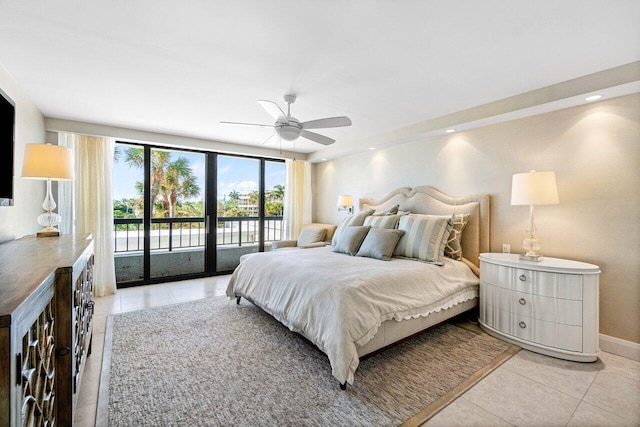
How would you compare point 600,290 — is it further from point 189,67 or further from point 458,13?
point 189,67

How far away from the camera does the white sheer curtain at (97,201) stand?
157 inches

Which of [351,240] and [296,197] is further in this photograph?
[296,197]

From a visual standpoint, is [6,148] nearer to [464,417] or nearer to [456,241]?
[464,417]

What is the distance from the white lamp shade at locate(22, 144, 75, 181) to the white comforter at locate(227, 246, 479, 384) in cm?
195

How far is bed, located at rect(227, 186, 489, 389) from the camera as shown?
6.83 feet

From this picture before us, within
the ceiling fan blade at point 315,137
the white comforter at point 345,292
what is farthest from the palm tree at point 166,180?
the ceiling fan blade at point 315,137

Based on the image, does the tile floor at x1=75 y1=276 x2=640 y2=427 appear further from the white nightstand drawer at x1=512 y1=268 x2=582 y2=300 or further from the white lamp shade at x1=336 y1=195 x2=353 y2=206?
the white lamp shade at x1=336 y1=195 x2=353 y2=206

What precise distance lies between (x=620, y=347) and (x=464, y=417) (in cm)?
192

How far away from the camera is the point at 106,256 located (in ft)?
13.6

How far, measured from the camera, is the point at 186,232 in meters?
5.25

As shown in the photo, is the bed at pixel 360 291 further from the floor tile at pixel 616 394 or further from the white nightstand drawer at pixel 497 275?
the floor tile at pixel 616 394

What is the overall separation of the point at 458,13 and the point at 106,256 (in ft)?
16.0

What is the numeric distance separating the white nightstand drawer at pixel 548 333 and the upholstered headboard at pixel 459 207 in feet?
2.82

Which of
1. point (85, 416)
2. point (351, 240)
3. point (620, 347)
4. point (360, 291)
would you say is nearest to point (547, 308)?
point (620, 347)
